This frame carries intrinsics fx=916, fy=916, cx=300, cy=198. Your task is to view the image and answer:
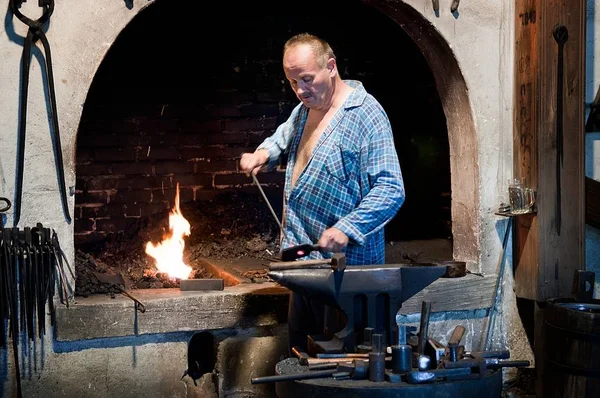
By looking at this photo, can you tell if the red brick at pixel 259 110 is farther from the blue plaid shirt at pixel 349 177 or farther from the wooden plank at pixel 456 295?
the blue plaid shirt at pixel 349 177

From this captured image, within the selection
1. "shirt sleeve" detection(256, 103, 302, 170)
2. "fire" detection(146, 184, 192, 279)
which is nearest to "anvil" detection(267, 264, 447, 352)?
"shirt sleeve" detection(256, 103, 302, 170)

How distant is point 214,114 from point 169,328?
6.97ft

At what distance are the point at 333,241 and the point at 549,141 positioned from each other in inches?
74.5

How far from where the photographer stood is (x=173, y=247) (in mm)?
6250

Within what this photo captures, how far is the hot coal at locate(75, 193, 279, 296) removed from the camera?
242 inches

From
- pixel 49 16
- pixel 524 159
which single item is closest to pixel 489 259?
pixel 524 159

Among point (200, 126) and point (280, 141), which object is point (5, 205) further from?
point (200, 126)

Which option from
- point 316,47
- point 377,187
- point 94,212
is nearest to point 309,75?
point 316,47

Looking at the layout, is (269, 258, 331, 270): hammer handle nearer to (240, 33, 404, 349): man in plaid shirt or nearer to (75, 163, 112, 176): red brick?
(240, 33, 404, 349): man in plaid shirt

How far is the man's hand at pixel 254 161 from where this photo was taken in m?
4.28

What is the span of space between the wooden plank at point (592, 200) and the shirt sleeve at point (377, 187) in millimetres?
1748

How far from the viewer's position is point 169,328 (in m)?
4.80

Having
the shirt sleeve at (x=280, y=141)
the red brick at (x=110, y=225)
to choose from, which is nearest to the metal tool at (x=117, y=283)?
the shirt sleeve at (x=280, y=141)

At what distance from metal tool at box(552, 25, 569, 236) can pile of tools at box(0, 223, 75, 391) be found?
270 cm
